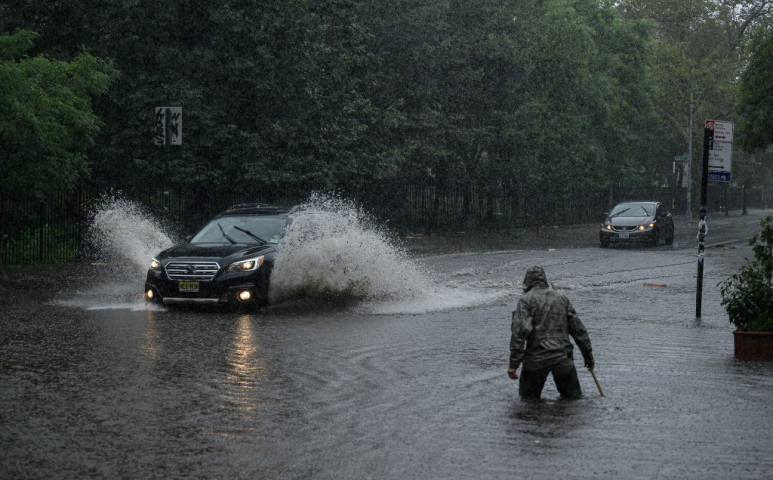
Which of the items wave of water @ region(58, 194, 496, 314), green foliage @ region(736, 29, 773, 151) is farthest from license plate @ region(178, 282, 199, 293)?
green foliage @ region(736, 29, 773, 151)

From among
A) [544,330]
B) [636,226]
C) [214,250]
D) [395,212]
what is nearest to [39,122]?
[214,250]

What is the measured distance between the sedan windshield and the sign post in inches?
850

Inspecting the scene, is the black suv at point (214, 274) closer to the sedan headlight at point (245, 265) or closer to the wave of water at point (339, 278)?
the sedan headlight at point (245, 265)

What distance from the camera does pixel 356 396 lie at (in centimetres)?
→ 909

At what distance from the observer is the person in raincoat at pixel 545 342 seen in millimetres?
8828

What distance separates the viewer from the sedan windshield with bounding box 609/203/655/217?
37.4 m

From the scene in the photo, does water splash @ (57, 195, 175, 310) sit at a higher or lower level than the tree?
lower

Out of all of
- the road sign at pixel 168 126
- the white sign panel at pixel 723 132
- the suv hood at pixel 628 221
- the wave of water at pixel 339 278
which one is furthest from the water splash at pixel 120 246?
the suv hood at pixel 628 221

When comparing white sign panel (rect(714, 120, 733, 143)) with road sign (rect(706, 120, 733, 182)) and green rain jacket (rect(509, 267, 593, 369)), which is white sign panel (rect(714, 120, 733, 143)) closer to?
road sign (rect(706, 120, 733, 182))

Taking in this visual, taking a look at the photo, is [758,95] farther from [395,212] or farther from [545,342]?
[545,342]

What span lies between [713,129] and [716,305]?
354cm

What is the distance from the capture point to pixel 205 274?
15.4 m

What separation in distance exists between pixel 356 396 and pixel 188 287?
6.86 metres

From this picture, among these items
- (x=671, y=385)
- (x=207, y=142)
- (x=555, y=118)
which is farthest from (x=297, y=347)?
(x=555, y=118)
